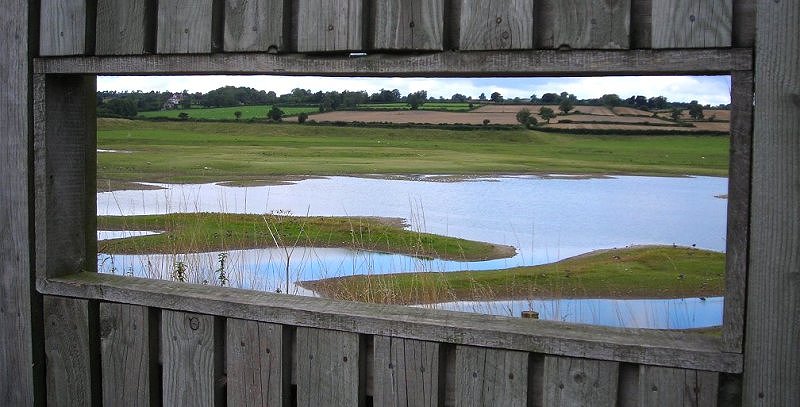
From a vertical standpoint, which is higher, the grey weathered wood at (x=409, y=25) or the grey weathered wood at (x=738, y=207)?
the grey weathered wood at (x=409, y=25)

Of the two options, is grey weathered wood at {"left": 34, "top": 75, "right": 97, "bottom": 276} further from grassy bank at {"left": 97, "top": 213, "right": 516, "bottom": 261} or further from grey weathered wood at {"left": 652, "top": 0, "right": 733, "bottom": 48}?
grassy bank at {"left": 97, "top": 213, "right": 516, "bottom": 261}

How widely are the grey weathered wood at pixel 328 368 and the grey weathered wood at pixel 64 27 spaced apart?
4.68 feet

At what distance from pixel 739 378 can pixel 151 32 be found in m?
2.35

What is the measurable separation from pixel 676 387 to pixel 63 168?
2495mm

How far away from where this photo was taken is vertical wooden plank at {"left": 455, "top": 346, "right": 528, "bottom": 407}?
2727mm

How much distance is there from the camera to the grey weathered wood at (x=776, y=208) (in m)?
2.38

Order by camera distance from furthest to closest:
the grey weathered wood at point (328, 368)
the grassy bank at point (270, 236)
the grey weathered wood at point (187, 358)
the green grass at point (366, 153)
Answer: the green grass at point (366, 153) < the grassy bank at point (270, 236) < the grey weathered wood at point (187, 358) < the grey weathered wood at point (328, 368)

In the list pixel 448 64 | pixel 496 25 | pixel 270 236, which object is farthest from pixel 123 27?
pixel 270 236

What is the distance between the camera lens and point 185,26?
3.13 m

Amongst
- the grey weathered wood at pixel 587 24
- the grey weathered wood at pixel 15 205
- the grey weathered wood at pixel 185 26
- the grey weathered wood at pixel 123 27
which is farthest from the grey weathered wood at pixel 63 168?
the grey weathered wood at pixel 587 24

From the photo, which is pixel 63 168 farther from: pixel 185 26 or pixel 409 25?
pixel 409 25

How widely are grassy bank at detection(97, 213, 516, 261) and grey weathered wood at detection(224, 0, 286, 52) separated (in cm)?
712

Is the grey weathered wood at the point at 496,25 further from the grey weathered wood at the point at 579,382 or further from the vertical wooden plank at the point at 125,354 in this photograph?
the vertical wooden plank at the point at 125,354

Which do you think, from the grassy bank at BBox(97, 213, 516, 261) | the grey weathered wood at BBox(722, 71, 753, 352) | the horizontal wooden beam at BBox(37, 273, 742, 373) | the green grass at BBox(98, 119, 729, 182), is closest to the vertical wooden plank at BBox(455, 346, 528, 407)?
the horizontal wooden beam at BBox(37, 273, 742, 373)
